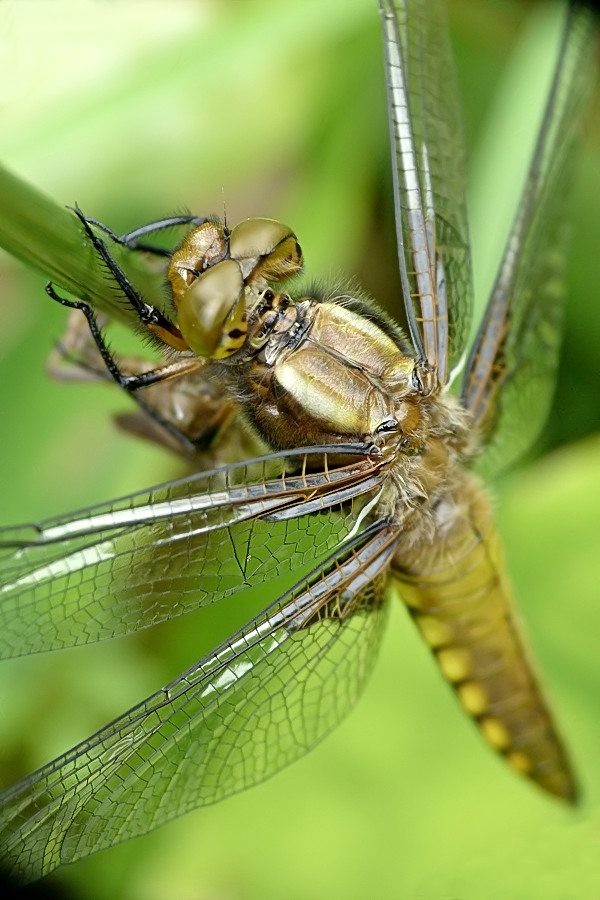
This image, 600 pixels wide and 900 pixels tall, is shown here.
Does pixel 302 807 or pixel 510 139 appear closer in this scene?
pixel 302 807

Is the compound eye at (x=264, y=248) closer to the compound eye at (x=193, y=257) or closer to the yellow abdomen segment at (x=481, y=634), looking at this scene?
the compound eye at (x=193, y=257)

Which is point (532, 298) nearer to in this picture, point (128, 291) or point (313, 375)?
point (313, 375)

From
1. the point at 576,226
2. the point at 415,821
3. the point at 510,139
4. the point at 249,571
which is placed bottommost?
the point at 415,821

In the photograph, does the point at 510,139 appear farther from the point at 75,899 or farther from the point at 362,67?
the point at 75,899

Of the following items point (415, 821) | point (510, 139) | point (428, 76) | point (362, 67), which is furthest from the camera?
point (362, 67)

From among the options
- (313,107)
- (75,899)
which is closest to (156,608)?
(75,899)

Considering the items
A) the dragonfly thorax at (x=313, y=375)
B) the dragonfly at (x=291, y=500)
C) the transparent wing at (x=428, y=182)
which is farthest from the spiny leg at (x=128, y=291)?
the transparent wing at (x=428, y=182)

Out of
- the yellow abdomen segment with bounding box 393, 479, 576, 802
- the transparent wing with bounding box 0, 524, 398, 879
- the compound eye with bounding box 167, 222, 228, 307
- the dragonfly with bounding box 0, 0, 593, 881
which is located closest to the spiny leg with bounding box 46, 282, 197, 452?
the dragonfly with bounding box 0, 0, 593, 881

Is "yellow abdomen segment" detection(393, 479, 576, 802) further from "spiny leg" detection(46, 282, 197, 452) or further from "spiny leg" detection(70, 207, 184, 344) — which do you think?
"spiny leg" detection(70, 207, 184, 344)
